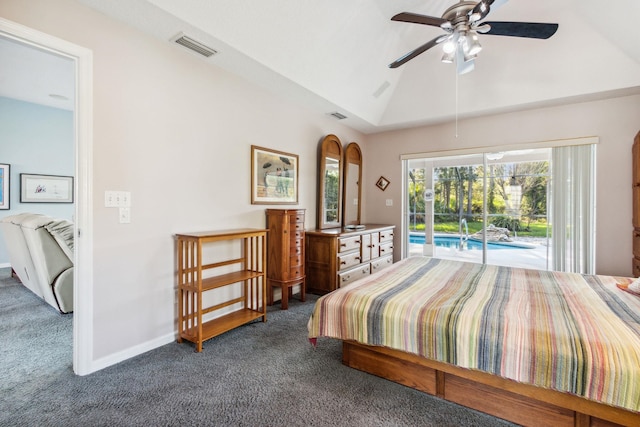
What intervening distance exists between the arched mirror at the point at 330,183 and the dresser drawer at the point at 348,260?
2.05 ft

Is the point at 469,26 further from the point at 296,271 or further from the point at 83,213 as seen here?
the point at 83,213

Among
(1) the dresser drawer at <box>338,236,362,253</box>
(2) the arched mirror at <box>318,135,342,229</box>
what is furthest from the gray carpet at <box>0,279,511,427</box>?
(2) the arched mirror at <box>318,135,342,229</box>

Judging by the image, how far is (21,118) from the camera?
4832mm

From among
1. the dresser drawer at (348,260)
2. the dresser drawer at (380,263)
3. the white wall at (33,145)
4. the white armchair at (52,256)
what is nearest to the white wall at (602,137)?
the dresser drawer at (380,263)

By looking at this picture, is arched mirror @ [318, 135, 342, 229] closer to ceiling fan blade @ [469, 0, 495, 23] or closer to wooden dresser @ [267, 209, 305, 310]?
wooden dresser @ [267, 209, 305, 310]

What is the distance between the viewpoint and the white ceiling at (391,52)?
7.86 feet

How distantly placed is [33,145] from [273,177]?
4581 millimetres

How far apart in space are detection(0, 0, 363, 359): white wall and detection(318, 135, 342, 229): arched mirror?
132cm

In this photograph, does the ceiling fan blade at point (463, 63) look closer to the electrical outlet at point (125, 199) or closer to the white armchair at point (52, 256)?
the electrical outlet at point (125, 199)

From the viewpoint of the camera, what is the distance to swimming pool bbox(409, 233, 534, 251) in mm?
4574

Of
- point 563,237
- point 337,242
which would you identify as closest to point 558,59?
point 563,237

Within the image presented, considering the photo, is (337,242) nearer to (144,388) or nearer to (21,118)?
(144,388)

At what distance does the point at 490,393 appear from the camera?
165cm

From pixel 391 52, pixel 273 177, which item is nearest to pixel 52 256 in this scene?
pixel 273 177
